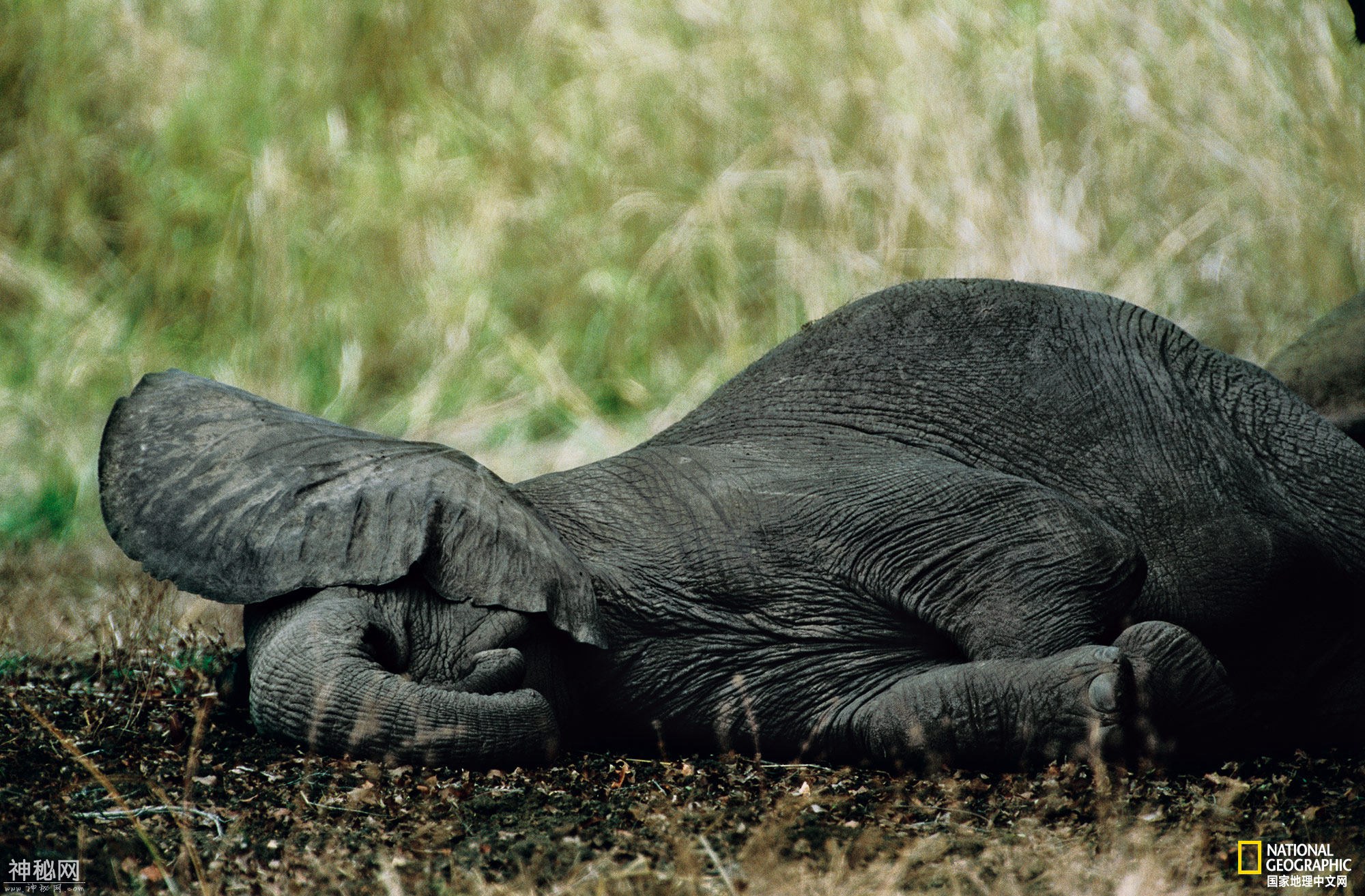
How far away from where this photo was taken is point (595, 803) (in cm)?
240

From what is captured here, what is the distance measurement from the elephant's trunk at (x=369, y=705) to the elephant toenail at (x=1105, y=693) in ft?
3.05

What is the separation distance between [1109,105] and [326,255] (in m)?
3.56

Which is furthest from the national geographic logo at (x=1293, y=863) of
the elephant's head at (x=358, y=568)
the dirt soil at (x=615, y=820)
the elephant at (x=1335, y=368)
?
the elephant at (x=1335, y=368)

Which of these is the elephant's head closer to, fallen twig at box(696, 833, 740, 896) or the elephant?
fallen twig at box(696, 833, 740, 896)

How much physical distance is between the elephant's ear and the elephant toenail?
87 centimetres

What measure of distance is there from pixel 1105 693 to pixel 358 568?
1303 millimetres

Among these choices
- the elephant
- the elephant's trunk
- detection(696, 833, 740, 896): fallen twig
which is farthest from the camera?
the elephant

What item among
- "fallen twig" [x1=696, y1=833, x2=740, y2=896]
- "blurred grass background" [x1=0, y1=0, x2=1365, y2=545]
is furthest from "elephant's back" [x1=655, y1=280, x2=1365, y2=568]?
"blurred grass background" [x1=0, y1=0, x2=1365, y2=545]

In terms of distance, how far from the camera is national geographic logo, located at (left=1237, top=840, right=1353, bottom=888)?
6.77ft

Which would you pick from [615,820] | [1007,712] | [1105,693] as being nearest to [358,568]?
[615,820]

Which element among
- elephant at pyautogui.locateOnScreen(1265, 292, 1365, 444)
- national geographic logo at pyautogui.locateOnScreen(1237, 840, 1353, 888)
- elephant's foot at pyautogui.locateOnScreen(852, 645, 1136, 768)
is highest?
elephant at pyautogui.locateOnScreen(1265, 292, 1365, 444)

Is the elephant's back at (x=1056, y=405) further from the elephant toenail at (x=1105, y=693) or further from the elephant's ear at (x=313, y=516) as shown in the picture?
the elephant's ear at (x=313, y=516)

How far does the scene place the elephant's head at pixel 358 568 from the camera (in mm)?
2398

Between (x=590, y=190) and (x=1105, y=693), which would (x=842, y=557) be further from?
(x=590, y=190)
